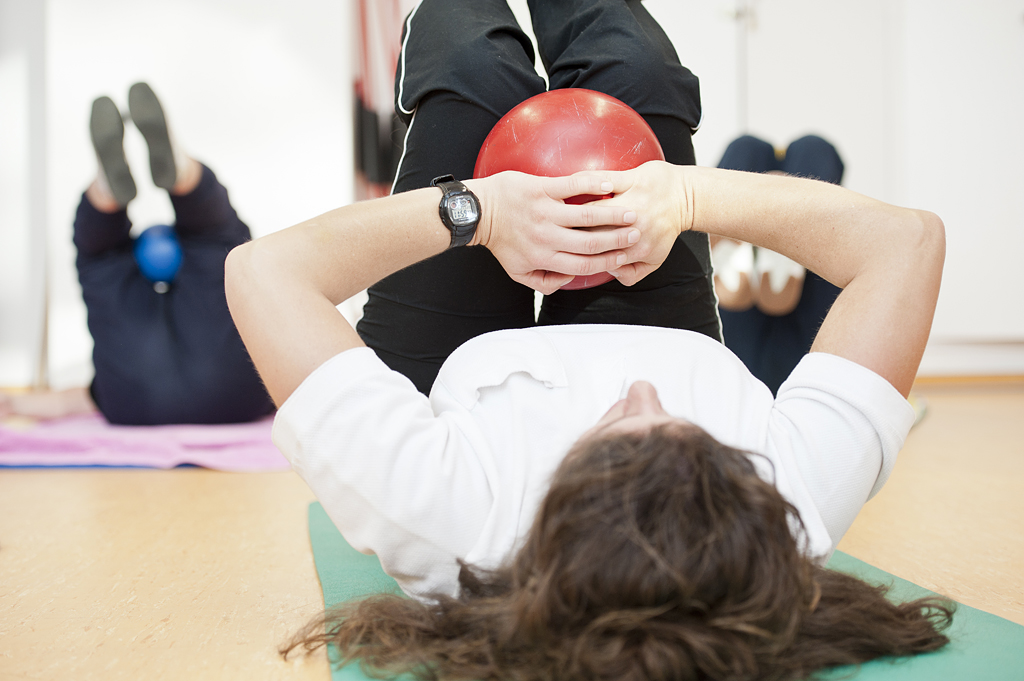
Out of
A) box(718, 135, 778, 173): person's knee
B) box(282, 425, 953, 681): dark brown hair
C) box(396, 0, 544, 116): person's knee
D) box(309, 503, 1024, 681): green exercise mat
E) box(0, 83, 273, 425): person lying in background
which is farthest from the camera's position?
A: box(718, 135, 778, 173): person's knee

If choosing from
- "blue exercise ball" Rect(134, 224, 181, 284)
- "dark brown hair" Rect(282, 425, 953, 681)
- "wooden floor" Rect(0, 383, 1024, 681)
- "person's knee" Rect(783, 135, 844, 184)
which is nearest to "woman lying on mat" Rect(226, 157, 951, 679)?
"dark brown hair" Rect(282, 425, 953, 681)

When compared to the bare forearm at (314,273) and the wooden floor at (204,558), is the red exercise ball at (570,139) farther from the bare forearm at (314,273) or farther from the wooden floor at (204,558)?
the wooden floor at (204,558)

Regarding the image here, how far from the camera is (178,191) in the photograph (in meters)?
2.31

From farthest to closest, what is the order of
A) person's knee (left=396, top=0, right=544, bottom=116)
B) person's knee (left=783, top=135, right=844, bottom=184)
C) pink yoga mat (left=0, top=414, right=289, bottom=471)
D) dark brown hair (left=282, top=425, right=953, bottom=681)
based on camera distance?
person's knee (left=783, top=135, right=844, bottom=184)
pink yoga mat (left=0, top=414, right=289, bottom=471)
person's knee (left=396, top=0, right=544, bottom=116)
dark brown hair (left=282, top=425, right=953, bottom=681)

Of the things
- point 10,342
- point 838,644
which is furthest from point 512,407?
point 10,342

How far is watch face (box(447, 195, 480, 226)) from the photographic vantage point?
3.15 ft

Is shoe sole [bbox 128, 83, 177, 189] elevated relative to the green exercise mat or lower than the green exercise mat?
elevated

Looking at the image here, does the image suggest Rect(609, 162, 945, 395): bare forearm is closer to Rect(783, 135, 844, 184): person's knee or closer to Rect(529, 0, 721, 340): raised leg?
Rect(529, 0, 721, 340): raised leg

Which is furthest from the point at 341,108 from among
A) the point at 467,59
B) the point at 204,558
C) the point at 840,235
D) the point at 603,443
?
the point at 603,443

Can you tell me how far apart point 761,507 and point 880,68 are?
4.49m

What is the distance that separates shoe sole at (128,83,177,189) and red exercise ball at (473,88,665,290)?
1492 millimetres

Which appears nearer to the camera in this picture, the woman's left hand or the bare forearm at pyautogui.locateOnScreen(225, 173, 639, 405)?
the bare forearm at pyautogui.locateOnScreen(225, 173, 639, 405)

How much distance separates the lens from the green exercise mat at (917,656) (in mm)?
729

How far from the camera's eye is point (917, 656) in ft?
2.55
